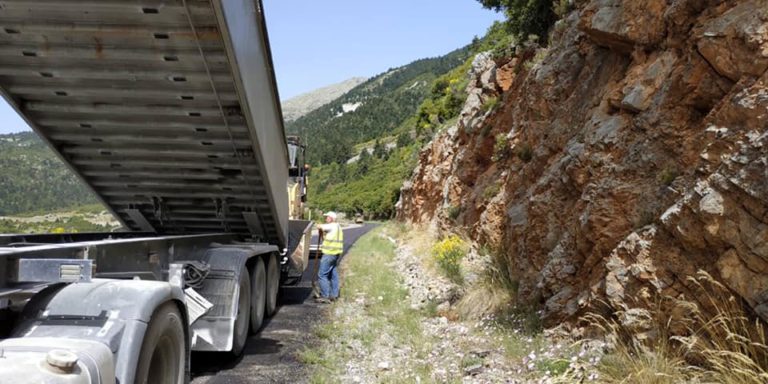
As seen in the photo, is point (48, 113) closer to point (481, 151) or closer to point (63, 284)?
point (63, 284)

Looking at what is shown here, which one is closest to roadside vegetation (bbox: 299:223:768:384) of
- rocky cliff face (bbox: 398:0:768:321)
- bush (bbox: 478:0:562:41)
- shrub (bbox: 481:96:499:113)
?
rocky cliff face (bbox: 398:0:768:321)

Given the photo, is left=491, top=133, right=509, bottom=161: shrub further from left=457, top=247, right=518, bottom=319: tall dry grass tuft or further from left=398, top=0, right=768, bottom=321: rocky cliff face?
left=457, top=247, right=518, bottom=319: tall dry grass tuft

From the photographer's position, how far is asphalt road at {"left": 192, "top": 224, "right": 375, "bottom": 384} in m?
5.53

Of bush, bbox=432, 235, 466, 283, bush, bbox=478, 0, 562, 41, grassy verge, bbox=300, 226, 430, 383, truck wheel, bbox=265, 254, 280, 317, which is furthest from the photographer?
bush, bbox=478, 0, 562, 41

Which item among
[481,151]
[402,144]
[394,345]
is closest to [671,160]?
[394,345]

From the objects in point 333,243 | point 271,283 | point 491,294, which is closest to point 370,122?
point 333,243

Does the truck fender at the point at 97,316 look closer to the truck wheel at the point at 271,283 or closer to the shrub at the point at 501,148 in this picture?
the truck wheel at the point at 271,283

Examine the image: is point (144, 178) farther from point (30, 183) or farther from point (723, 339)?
point (30, 183)

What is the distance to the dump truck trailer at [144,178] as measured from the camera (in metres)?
3.09

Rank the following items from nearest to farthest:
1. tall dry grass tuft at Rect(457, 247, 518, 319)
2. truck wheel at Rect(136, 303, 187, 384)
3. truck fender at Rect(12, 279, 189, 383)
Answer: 1. truck fender at Rect(12, 279, 189, 383)
2. truck wheel at Rect(136, 303, 187, 384)
3. tall dry grass tuft at Rect(457, 247, 518, 319)

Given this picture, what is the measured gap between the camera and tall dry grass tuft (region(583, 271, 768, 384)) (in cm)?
381

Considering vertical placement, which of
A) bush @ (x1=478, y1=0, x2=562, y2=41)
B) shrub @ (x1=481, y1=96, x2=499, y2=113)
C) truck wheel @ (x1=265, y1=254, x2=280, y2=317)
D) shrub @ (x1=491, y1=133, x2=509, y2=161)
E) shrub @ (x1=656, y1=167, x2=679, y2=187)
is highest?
bush @ (x1=478, y1=0, x2=562, y2=41)

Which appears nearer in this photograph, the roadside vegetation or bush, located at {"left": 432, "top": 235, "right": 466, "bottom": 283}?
the roadside vegetation

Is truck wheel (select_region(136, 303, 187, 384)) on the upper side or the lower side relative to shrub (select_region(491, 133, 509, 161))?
lower
